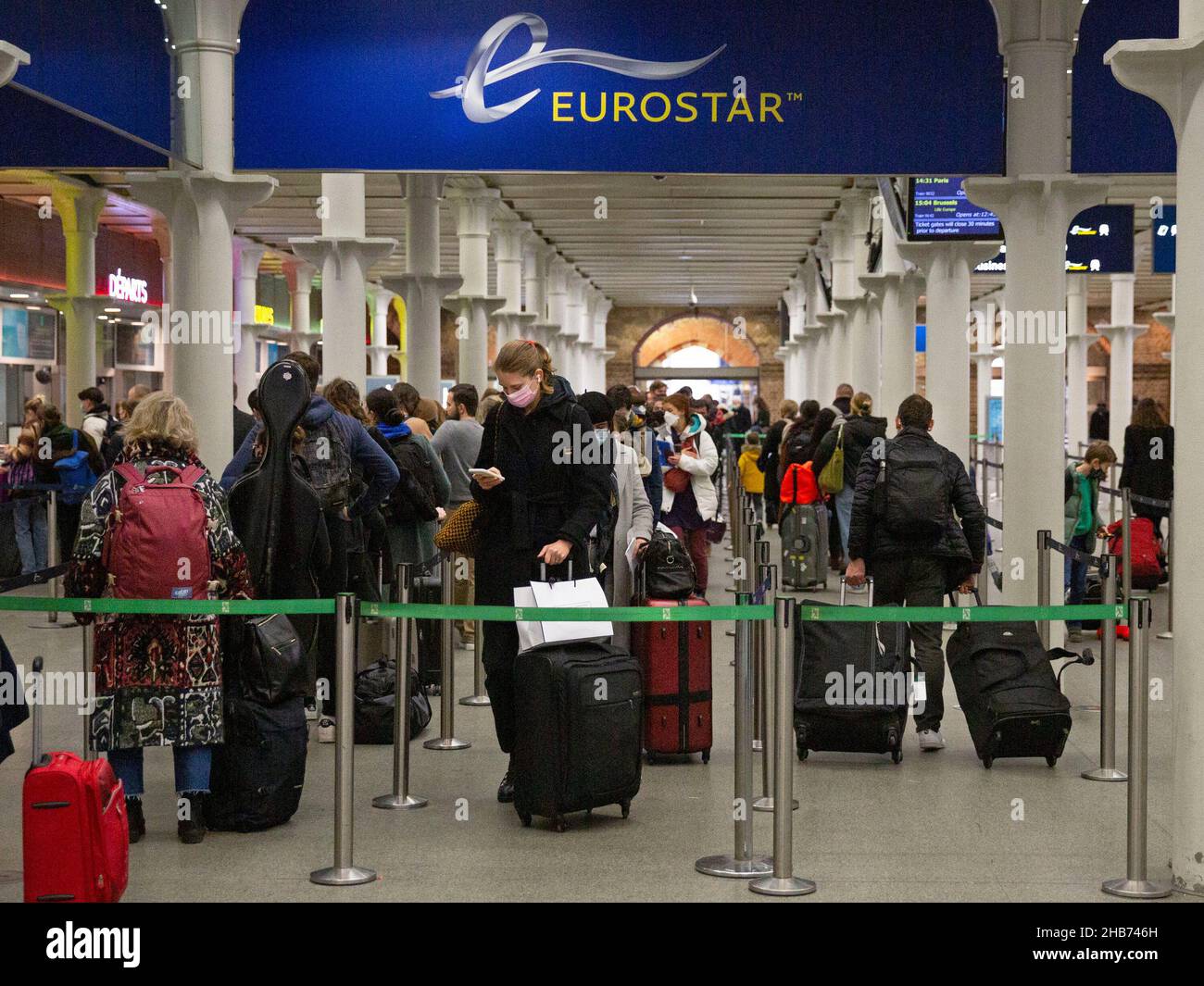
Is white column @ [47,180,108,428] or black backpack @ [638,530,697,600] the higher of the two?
white column @ [47,180,108,428]

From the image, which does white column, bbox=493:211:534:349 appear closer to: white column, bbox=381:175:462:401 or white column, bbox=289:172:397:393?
white column, bbox=381:175:462:401

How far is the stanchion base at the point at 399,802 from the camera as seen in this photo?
693 cm

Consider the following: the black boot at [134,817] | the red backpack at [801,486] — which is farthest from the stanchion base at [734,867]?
the red backpack at [801,486]

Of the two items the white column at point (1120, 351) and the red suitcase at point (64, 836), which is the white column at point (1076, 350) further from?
the red suitcase at point (64, 836)

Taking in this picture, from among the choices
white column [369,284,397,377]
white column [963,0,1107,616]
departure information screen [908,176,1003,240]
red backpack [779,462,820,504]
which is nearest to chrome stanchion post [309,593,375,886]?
white column [963,0,1107,616]

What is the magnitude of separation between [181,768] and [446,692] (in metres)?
2.11

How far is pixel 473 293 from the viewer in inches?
940

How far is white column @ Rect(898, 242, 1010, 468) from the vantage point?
55.0 feet

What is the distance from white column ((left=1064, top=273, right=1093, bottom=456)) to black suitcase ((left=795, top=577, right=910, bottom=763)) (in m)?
26.1

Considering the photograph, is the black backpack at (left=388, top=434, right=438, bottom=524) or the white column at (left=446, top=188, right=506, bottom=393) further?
the white column at (left=446, top=188, right=506, bottom=393)

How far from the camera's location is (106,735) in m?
6.16

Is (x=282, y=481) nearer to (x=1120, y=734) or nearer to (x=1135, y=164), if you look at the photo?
(x=1120, y=734)

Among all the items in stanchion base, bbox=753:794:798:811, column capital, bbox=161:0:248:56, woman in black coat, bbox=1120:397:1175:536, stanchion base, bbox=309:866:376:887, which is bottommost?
stanchion base, bbox=309:866:376:887
